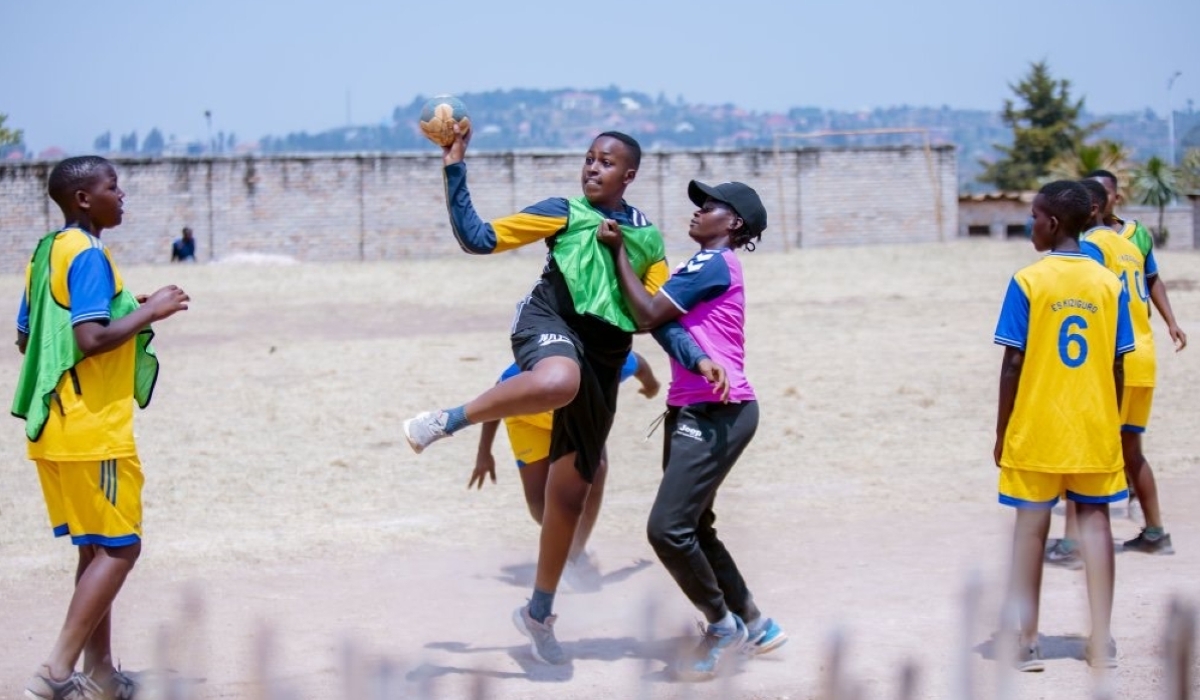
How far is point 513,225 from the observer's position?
5656 mm

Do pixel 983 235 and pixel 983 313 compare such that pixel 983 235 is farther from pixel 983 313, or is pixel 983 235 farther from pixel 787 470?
pixel 787 470

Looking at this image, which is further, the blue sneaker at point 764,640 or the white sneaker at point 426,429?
the blue sneaker at point 764,640

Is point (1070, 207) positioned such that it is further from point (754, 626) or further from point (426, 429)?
point (426, 429)

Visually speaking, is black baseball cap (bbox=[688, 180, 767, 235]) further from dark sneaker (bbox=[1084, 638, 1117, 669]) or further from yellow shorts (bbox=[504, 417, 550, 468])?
dark sneaker (bbox=[1084, 638, 1117, 669])

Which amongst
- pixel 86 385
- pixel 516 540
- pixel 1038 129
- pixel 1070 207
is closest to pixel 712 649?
pixel 1070 207

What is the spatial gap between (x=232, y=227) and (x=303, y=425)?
26.4 meters

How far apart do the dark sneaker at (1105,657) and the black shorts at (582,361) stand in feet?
6.76

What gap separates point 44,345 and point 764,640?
2.98 meters

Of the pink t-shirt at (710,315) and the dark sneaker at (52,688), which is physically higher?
the pink t-shirt at (710,315)

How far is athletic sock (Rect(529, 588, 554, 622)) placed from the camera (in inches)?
230

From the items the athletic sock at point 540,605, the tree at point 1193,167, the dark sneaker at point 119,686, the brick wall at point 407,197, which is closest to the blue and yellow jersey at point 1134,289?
the athletic sock at point 540,605

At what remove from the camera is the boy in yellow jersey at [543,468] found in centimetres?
698

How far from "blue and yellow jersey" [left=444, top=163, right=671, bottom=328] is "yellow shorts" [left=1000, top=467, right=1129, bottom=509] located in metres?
1.62

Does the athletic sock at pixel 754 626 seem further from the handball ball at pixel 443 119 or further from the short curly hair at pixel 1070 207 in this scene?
the handball ball at pixel 443 119
